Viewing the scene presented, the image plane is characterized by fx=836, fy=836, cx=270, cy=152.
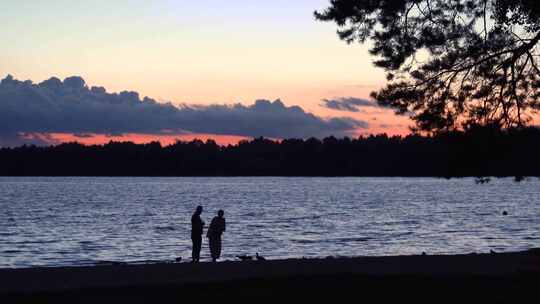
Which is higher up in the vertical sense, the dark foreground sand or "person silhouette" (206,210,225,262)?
"person silhouette" (206,210,225,262)

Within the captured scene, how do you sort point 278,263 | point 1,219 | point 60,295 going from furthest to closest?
1. point 1,219
2. point 278,263
3. point 60,295

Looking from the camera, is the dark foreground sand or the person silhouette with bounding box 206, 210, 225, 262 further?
the person silhouette with bounding box 206, 210, 225, 262

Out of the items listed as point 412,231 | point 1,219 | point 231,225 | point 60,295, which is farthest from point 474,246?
point 1,219

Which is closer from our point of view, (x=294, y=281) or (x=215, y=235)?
(x=294, y=281)

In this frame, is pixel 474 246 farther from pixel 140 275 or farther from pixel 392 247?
pixel 140 275

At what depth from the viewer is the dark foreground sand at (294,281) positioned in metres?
14.3

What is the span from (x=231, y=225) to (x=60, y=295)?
186 ft

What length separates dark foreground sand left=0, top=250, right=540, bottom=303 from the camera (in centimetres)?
1426

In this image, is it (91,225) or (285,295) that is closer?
(285,295)

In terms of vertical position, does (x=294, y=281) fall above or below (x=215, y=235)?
below

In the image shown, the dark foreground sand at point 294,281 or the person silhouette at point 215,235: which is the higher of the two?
the person silhouette at point 215,235

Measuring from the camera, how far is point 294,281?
1605 centimetres

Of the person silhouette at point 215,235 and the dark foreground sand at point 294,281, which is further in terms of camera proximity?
the person silhouette at point 215,235

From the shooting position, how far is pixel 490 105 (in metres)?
17.1
